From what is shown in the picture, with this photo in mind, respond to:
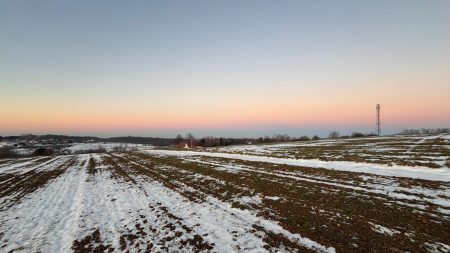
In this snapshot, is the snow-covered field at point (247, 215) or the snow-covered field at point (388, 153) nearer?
the snow-covered field at point (247, 215)

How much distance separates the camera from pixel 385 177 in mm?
18062

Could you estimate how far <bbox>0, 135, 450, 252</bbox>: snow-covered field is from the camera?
30.0 feet

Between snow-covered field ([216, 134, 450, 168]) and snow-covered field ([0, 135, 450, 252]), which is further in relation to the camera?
snow-covered field ([216, 134, 450, 168])

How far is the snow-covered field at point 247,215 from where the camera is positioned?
9.16 m

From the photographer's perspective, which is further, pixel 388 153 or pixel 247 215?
pixel 388 153

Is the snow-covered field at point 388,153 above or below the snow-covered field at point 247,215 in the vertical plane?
above

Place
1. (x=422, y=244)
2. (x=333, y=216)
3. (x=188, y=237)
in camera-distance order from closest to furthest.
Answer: (x=422, y=244)
(x=188, y=237)
(x=333, y=216)

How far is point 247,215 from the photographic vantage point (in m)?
12.2

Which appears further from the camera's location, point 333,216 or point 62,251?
point 333,216

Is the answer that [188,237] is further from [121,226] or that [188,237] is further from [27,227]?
[27,227]

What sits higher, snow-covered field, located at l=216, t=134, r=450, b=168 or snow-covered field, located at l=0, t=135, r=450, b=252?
snow-covered field, located at l=216, t=134, r=450, b=168

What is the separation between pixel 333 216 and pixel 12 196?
2061cm

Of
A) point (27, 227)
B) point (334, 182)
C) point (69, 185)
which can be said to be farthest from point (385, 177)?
point (69, 185)

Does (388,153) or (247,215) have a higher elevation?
(388,153)
